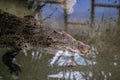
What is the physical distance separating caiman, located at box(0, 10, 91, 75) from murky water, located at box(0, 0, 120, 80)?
0.03m

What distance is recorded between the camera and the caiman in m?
1.57

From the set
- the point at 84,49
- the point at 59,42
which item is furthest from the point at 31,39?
the point at 84,49

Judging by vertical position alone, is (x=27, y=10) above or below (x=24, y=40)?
above

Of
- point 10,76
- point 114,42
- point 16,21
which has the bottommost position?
point 10,76

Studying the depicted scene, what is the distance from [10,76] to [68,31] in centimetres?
40

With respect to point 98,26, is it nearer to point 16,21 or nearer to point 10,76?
point 16,21

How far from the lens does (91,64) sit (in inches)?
59.4

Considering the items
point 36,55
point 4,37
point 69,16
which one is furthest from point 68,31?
point 4,37

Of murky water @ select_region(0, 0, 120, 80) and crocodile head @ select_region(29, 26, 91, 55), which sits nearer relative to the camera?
murky water @ select_region(0, 0, 120, 80)

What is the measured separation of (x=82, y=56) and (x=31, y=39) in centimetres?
28

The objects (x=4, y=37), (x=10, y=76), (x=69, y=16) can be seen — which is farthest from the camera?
(x=69, y=16)

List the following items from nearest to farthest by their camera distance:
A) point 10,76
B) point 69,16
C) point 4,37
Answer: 1. point 10,76
2. point 4,37
3. point 69,16

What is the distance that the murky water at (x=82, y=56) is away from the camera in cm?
147

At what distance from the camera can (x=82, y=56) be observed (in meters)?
1.54
